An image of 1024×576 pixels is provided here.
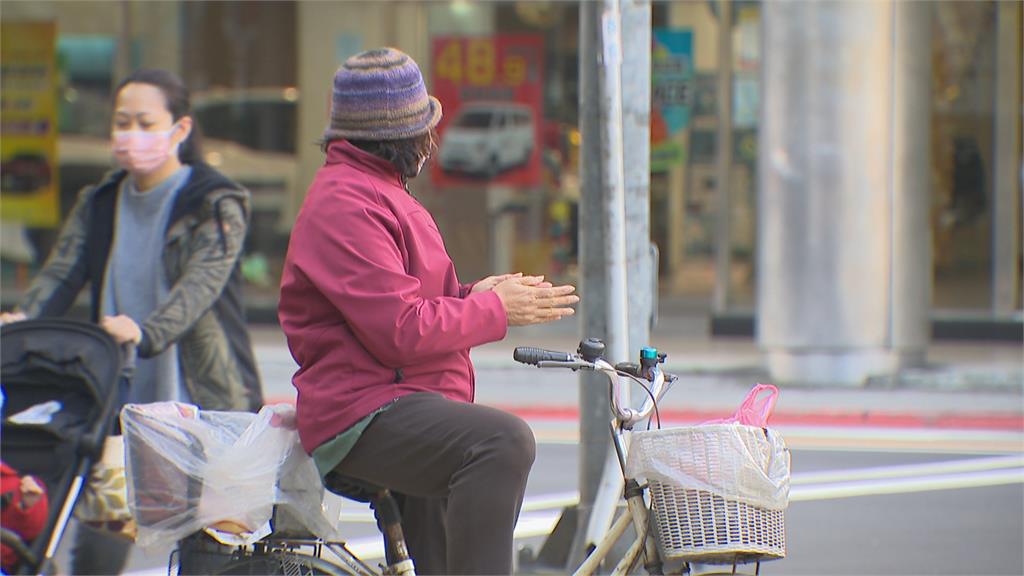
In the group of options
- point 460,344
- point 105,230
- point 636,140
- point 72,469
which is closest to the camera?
point 460,344

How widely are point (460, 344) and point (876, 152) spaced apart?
9.70m

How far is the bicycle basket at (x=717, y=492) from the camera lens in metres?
4.07

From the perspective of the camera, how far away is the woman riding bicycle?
3820 mm

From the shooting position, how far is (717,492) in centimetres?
407

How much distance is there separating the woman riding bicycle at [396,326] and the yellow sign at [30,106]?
14.9 meters

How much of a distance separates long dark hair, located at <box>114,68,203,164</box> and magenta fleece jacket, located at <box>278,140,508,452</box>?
1761 millimetres

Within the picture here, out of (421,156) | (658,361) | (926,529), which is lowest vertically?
(926,529)

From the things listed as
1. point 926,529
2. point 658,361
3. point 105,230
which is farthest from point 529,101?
point 658,361

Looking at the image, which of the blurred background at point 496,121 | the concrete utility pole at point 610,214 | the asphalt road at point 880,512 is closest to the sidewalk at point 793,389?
the asphalt road at point 880,512

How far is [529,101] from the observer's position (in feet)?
56.4

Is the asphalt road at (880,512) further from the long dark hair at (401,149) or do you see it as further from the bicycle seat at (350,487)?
the long dark hair at (401,149)

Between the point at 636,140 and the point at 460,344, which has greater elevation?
the point at 636,140

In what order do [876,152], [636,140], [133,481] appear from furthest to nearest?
[876,152], [636,140], [133,481]

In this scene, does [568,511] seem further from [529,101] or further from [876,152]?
[529,101]
